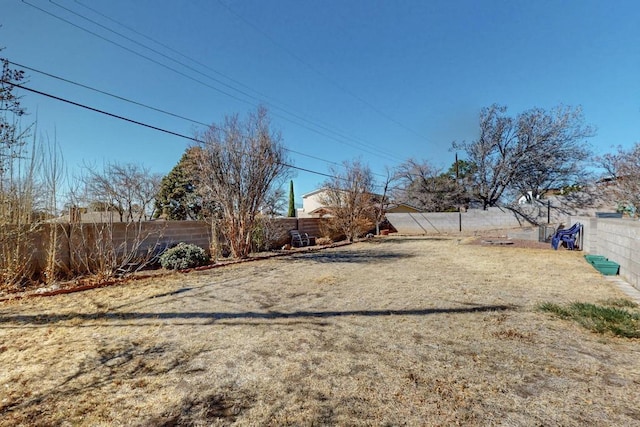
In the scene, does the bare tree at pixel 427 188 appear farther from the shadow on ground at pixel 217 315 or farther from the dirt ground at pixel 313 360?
the shadow on ground at pixel 217 315

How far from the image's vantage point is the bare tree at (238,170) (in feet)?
29.7

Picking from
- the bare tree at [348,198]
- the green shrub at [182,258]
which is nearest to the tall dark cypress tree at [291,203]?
the bare tree at [348,198]

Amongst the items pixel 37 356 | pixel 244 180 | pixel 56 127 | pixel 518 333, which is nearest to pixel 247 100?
pixel 244 180

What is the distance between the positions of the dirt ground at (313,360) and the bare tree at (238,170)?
422 centimetres

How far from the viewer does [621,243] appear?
6.09m

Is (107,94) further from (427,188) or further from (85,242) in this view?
(427,188)

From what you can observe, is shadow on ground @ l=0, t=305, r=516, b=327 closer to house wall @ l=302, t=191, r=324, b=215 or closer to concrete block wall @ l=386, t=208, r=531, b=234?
concrete block wall @ l=386, t=208, r=531, b=234

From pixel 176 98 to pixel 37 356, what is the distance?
8.98 metres

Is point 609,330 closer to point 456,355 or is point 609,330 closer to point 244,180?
point 456,355

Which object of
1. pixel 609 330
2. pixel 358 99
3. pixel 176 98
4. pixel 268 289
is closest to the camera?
pixel 609 330

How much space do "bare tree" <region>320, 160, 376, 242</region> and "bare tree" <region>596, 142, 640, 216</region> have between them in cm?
1337

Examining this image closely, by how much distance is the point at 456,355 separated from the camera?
2.80 m

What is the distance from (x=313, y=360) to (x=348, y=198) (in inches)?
513

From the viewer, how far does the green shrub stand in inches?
298
